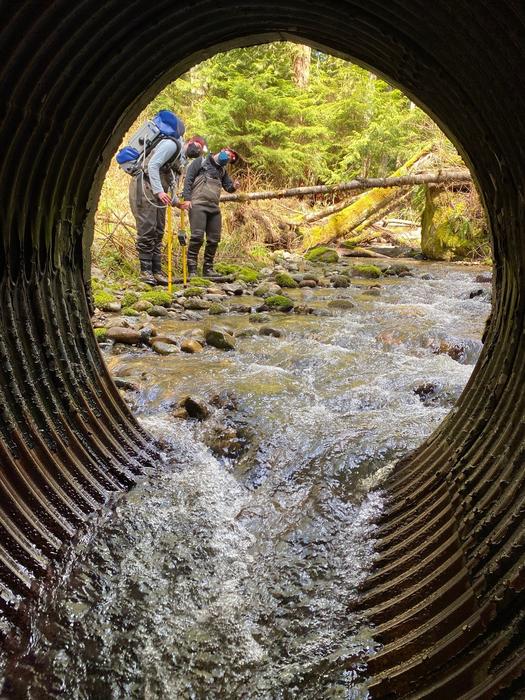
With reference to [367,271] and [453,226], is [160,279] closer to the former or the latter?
[367,271]

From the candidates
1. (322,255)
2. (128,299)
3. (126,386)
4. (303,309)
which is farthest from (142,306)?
(322,255)

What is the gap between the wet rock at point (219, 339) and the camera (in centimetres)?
740

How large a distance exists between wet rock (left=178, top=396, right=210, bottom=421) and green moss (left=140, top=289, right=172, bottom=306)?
4.71 m

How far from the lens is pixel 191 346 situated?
723cm

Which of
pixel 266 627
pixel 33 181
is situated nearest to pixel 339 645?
pixel 266 627

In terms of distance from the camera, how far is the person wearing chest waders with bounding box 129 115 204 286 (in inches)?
390

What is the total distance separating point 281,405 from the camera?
5387 millimetres

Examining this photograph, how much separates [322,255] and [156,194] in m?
6.63

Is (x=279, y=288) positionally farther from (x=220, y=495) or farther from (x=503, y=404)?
(x=503, y=404)

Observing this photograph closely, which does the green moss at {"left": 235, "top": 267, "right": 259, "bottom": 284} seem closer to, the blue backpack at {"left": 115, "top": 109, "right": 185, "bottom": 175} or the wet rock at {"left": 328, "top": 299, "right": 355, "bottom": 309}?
the wet rock at {"left": 328, "top": 299, "right": 355, "bottom": 309}

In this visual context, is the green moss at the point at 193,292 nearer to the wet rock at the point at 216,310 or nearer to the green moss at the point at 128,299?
the wet rock at the point at 216,310

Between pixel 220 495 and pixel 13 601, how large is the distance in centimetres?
153

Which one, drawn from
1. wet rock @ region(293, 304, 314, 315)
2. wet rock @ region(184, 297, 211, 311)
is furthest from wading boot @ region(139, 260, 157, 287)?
wet rock @ region(293, 304, 314, 315)

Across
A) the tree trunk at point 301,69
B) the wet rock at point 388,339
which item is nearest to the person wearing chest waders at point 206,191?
the wet rock at point 388,339
